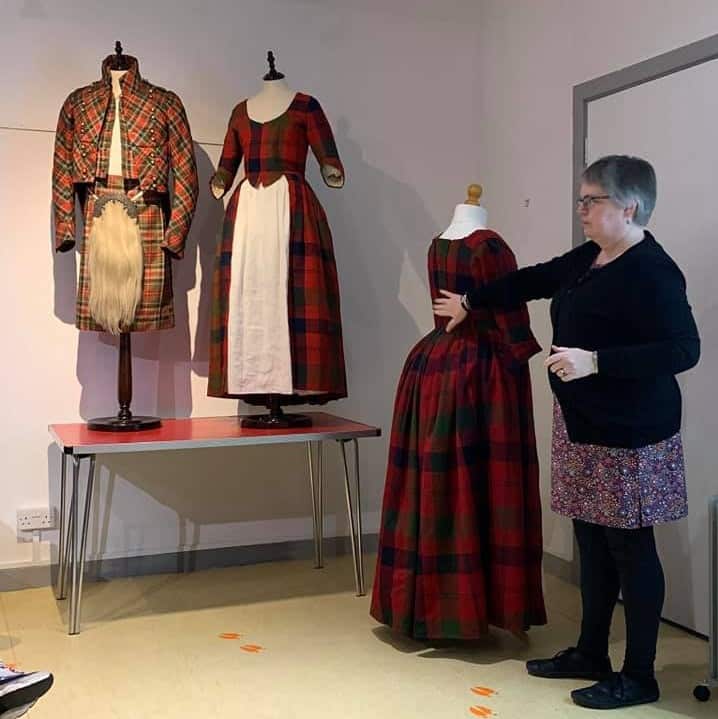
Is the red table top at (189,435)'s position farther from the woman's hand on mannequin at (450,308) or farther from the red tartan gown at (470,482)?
the woman's hand on mannequin at (450,308)

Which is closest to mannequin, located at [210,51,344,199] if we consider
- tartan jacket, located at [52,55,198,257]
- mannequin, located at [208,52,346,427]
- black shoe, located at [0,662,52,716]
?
mannequin, located at [208,52,346,427]

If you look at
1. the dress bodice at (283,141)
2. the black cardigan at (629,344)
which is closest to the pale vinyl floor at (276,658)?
the black cardigan at (629,344)

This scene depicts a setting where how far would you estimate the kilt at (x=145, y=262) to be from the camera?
3.04m

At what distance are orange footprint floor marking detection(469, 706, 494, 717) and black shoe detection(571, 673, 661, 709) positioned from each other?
0.71 feet

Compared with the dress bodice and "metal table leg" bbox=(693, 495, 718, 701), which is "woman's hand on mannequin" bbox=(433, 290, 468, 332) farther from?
"metal table leg" bbox=(693, 495, 718, 701)

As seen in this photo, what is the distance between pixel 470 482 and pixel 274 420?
799 millimetres

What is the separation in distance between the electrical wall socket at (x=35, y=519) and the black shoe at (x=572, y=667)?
174 centimetres

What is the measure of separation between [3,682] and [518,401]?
1551 mm

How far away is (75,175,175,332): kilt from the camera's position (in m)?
3.04

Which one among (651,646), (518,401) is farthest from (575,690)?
(518,401)

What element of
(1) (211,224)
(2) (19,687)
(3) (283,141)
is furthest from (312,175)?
(2) (19,687)

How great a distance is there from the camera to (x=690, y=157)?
→ 280cm

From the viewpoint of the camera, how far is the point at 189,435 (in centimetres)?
296

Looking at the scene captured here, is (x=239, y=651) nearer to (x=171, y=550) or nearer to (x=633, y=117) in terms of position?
(x=171, y=550)
